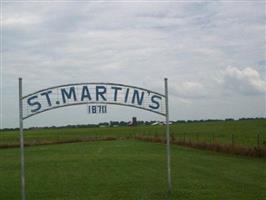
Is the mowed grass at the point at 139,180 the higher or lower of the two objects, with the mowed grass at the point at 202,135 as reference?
lower

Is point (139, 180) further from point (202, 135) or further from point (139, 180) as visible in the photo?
point (202, 135)

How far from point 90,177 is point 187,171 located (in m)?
4.40

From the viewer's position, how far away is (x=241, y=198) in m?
15.4

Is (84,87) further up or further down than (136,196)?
further up

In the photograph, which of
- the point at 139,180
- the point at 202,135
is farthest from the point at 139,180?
the point at 202,135

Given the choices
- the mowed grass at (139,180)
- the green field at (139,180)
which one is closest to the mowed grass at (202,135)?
the green field at (139,180)

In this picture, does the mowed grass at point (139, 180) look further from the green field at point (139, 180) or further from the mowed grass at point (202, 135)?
the mowed grass at point (202, 135)

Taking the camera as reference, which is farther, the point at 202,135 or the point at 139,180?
the point at 202,135

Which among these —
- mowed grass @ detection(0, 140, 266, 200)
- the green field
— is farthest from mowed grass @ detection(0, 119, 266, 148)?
mowed grass @ detection(0, 140, 266, 200)

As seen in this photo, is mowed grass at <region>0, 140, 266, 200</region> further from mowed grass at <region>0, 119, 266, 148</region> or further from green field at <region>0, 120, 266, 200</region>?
mowed grass at <region>0, 119, 266, 148</region>

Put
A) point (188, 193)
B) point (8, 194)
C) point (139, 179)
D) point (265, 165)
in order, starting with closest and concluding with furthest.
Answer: point (188, 193)
point (8, 194)
point (139, 179)
point (265, 165)

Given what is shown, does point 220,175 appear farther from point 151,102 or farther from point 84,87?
point 84,87

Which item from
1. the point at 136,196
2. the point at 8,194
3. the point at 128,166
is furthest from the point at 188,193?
the point at 128,166

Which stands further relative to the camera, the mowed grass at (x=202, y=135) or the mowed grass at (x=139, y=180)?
the mowed grass at (x=202, y=135)
